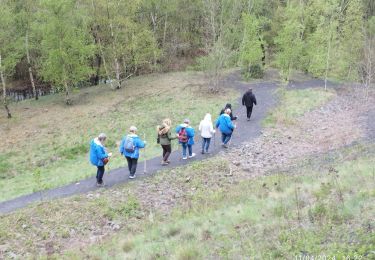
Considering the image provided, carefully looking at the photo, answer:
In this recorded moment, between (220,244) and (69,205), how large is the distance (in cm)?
653

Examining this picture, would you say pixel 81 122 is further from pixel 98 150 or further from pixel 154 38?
pixel 98 150

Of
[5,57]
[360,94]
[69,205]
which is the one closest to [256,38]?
[360,94]

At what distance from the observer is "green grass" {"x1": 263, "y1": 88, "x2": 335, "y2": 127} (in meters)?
24.6

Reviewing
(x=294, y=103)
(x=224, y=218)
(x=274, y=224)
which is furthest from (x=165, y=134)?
(x=294, y=103)

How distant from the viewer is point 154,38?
41.8m

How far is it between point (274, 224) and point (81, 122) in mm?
23744

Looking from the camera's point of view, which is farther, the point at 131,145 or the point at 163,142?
the point at 163,142

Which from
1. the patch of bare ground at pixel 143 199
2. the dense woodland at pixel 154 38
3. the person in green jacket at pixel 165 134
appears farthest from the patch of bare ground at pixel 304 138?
the dense woodland at pixel 154 38

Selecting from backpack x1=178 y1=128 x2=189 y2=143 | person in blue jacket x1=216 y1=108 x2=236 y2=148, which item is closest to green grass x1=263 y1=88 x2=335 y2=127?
person in blue jacket x1=216 y1=108 x2=236 y2=148

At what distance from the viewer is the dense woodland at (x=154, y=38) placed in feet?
112

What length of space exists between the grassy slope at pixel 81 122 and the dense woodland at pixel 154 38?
2.21 metres

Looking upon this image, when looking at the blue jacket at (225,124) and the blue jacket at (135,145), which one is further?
the blue jacket at (225,124)

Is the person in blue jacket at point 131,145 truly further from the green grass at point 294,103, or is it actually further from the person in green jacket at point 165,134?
the green grass at point 294,103

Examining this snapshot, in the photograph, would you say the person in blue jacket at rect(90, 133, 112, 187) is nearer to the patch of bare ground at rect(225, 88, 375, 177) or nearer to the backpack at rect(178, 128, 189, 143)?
the backpack at rect(178, 128, 189, 143)
